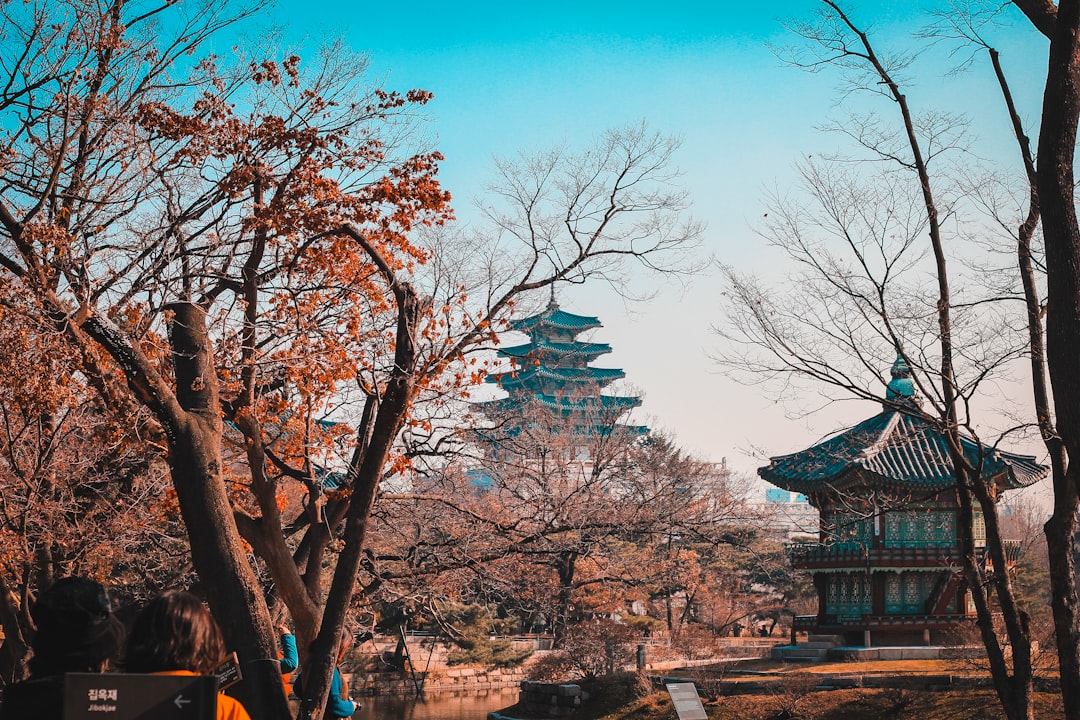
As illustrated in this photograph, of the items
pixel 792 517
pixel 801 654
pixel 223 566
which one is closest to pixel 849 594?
pixel 801 654

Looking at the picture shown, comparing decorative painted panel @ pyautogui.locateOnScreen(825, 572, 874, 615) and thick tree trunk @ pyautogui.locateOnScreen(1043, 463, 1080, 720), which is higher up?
thick tree trunk @ pyautogui.locateOnScreen(1043, 463, 1080, 720)

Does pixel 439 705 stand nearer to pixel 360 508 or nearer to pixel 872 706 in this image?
A: pixel 872 706

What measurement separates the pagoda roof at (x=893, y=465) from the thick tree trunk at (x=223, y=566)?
15836 millimetres

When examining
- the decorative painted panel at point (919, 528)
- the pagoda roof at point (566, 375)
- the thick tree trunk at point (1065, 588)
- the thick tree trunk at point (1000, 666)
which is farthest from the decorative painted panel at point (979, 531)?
the pagoda roof at point (566, 375)

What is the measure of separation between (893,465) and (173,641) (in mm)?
19451

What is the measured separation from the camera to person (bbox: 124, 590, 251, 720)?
2547 mm

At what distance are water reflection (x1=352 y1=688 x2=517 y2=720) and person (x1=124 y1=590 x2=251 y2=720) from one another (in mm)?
20239

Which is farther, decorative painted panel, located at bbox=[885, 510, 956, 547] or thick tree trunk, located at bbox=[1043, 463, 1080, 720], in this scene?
decorative painted panel, located at bbox=[885, 510, 956, 547]

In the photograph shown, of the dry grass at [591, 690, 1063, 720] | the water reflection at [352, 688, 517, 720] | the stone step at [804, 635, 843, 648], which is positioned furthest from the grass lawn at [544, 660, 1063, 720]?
the water reflection at [352, 688, 517, 720]

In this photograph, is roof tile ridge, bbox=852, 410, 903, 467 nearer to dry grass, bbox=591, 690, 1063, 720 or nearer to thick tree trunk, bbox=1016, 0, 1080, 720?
dry grass, bbox=591, 690, 1063, 720

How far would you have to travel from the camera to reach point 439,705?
23969 millimetres

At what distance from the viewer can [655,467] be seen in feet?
86.6

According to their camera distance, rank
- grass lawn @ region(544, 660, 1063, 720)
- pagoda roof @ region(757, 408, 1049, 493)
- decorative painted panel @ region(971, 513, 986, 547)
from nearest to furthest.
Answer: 1. grass lawn @ region(544, 660, 1063, 720)
2. pagoda roof @ region(757, 408, 1049, 493)
3. decorative painted panel @ region(971, 513, 986, 547)

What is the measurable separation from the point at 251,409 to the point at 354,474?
39.0 inches
